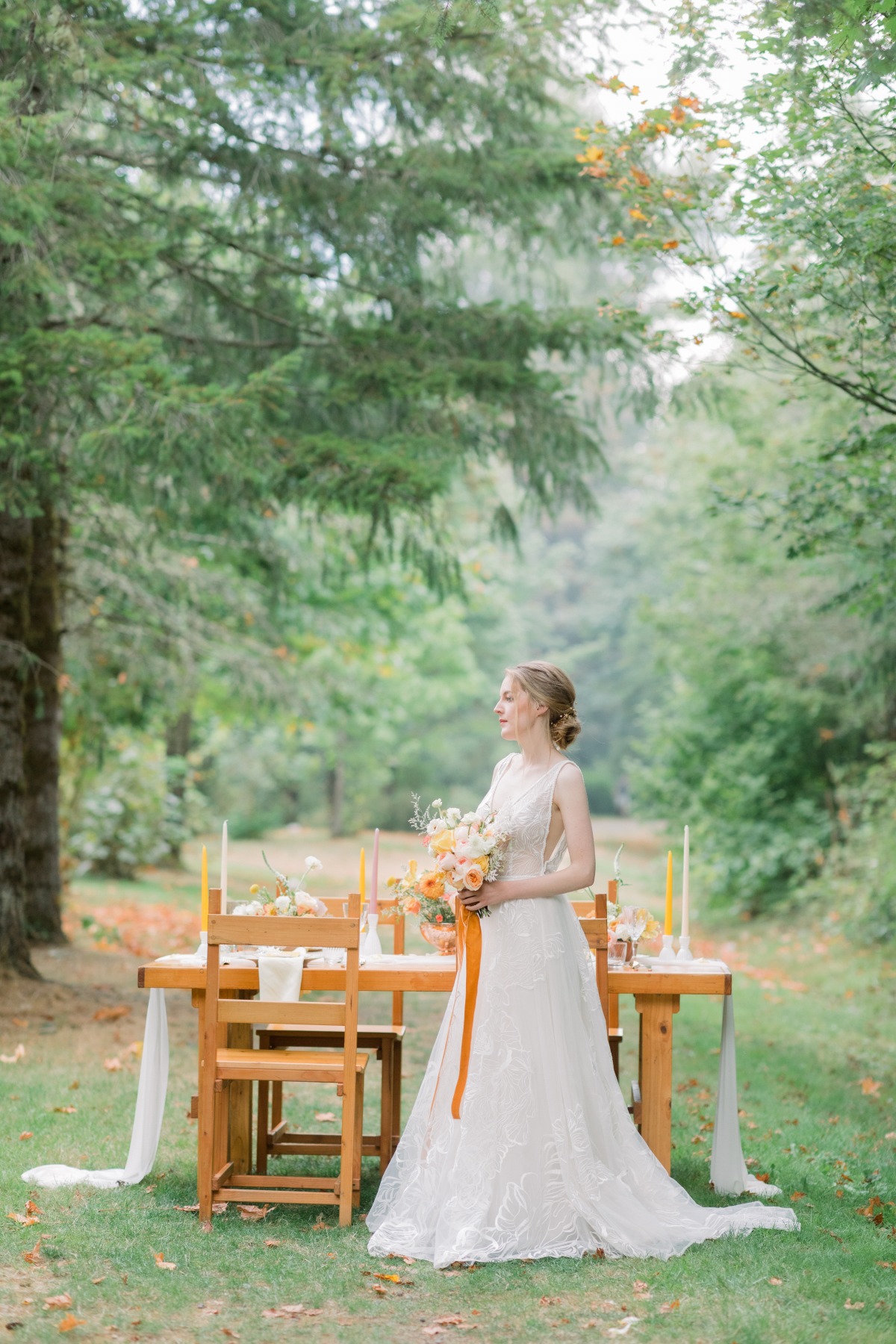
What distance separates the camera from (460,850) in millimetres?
4906

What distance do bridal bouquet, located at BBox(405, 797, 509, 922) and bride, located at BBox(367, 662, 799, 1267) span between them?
0.26 ft

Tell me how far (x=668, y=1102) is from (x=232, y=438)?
390 centimetres

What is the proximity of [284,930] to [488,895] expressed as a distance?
77 centimetres

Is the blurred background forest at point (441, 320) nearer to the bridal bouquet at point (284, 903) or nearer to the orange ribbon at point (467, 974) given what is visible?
the bridal bouquet at point (284, 903)

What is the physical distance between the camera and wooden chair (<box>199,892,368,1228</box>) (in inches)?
194

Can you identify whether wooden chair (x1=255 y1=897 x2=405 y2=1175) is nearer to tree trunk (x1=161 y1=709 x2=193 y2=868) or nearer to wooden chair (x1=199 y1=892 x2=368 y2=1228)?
wooden chair (x1=199 y1=892 x2=368 y2=1228)

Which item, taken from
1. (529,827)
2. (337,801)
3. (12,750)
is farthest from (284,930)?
(337,801)

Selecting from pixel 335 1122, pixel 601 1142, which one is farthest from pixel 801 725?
pixel 601 1142

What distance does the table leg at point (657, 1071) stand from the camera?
5414 millimetres

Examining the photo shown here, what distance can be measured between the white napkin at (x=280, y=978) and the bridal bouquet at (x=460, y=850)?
0.59 metres

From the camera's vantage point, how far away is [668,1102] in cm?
545

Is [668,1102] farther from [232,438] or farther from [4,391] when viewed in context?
[4,391]

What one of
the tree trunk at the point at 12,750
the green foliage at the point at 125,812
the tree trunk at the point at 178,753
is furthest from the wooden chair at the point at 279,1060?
the tree trunk at the point at 178,753

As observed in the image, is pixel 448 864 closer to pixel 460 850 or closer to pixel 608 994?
pixel 460 850
